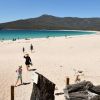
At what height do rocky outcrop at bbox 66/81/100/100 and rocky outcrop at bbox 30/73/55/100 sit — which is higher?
rocky outcrop at bbox 30/73/55/100

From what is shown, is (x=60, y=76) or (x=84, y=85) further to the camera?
(x=60, y=76)

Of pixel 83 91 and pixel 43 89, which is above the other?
pixel 43 89

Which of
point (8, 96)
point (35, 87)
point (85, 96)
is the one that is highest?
point (35, 87)

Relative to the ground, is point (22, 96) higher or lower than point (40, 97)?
lower

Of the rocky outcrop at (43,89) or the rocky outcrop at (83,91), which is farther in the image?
the rocky outcrop at (83,91)

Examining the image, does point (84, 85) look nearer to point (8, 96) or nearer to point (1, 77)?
point (8, 96)

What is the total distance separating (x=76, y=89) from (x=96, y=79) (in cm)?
809

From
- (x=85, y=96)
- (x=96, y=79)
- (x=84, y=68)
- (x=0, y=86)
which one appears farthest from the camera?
(x=84, y=68)

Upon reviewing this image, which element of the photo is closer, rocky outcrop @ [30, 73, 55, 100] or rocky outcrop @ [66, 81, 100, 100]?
rocky outcrop @ [30, 73, 55, 100]

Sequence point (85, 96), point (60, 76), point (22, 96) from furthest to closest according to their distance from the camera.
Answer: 1. point (60, 76)
2. point (22, 96)
3. point (85, 96)

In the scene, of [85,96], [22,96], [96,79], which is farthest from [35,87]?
[96,79]

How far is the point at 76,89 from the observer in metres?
12.1

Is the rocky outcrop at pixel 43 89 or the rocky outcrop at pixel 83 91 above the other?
the rocky outcrop at pixel 43 89

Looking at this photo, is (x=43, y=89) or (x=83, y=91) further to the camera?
(x=83, y=91)
